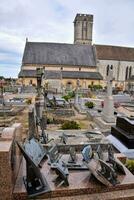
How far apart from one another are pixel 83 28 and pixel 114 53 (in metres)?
17.4

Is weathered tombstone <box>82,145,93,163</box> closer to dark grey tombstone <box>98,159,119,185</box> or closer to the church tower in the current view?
dark grey tombstone <box>98,159,119,185</box>

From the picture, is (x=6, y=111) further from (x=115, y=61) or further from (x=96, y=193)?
(x=115, y=61)

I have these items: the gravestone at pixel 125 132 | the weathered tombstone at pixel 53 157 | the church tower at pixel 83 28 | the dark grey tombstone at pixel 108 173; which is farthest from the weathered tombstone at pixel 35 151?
the church tower at pixel 83 28

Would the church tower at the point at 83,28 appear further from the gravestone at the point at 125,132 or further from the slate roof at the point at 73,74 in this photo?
the gravestone at the point at 125,132

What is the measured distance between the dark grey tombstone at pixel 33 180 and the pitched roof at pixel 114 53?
51.8m

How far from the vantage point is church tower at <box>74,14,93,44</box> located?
228 feet

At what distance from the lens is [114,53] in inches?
2255

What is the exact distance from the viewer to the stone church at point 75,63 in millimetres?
49406

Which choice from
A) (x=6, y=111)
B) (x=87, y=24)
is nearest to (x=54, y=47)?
(x=87, y=24)

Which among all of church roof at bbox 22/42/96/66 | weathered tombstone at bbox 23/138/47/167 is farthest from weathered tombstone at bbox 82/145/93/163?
church roof at bbox 22/42/96/66

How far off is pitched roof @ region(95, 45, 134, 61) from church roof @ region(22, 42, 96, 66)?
184 cm

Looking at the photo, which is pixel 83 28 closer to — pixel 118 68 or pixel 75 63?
pixel 118 68

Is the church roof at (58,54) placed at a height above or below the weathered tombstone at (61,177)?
above

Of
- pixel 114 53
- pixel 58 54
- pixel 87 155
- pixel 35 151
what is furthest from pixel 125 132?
pixel 114 53
